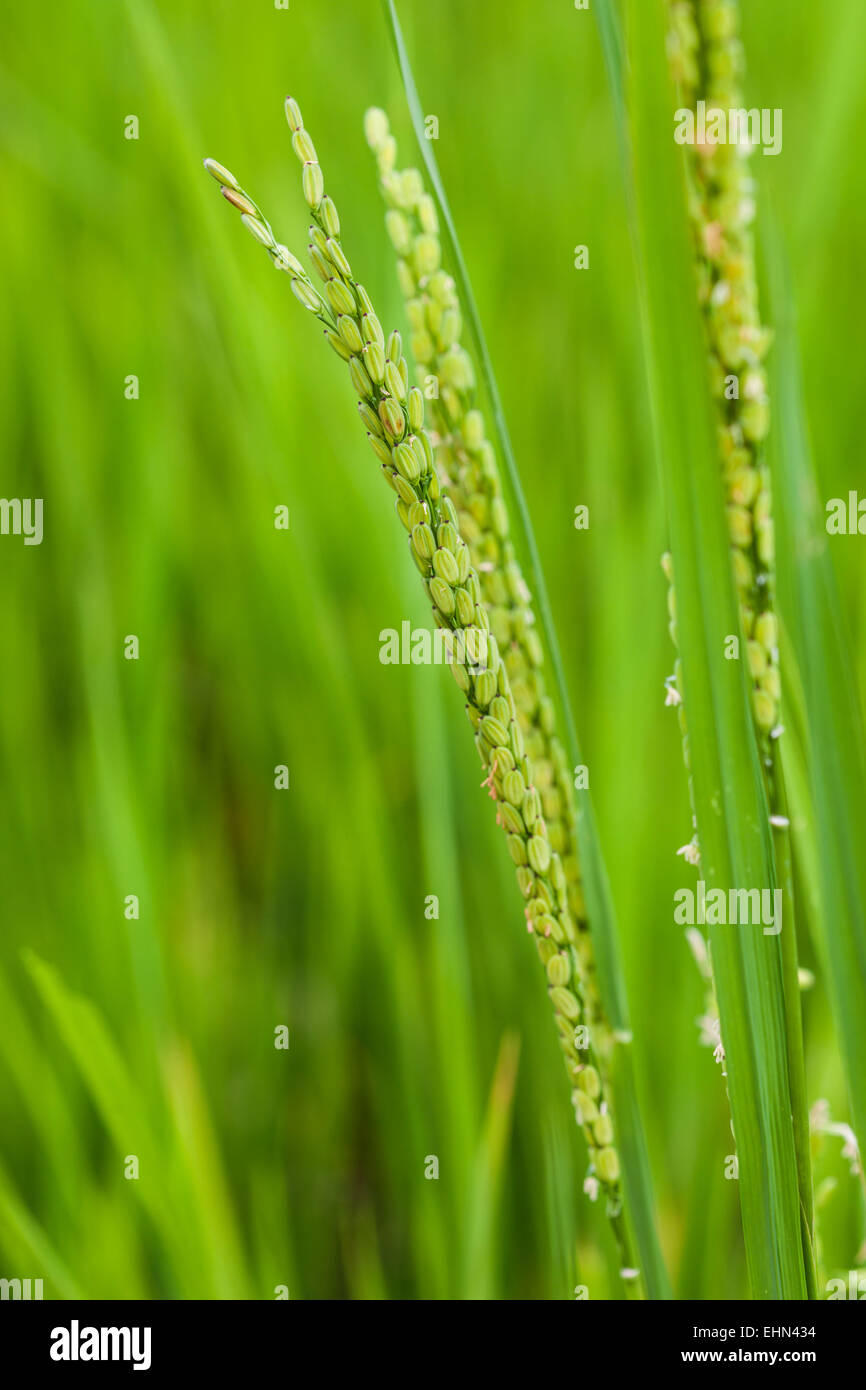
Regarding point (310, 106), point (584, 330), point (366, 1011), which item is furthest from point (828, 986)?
point (310, 106)

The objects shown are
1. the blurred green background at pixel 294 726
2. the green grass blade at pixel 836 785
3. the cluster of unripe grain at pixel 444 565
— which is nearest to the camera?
the cluster of unripe grain at pixel 444 565

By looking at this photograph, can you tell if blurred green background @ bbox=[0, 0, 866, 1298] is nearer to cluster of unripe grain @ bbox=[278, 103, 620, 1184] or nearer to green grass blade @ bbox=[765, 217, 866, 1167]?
green grass blade @ bbox=[765, 217, 866, 1167]

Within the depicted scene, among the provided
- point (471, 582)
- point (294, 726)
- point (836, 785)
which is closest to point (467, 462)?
point (471, 582)

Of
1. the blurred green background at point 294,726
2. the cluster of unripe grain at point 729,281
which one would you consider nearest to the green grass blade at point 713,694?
the cluster of unripe grain at point 729,281

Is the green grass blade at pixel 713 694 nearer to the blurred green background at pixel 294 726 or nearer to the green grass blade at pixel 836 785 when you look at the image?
the green grass blade at pixel 836 785

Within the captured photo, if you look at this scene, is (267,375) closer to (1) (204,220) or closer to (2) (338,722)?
(1) (204,220)

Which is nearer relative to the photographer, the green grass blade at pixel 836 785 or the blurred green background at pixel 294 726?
the green grass blade at pixel 836 785
